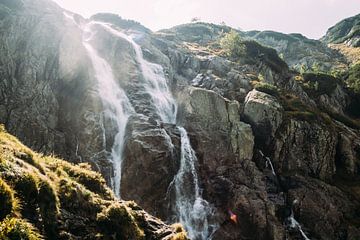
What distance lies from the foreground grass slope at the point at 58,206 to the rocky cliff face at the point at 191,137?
26.3m

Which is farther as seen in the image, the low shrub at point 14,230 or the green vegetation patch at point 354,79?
the green vegetation patch at point 354,79

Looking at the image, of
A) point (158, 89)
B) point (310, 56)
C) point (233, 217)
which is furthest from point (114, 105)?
point (310, 56)

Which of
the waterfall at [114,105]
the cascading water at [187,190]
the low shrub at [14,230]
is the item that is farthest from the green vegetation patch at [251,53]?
the low shrub at [14,230]

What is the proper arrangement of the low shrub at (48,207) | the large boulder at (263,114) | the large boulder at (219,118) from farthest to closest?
the large boulder at (263,114), the large boulder at (219,118), the low shrub at (48,207)

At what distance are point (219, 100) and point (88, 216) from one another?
1751 inches

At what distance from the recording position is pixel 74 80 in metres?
55.8

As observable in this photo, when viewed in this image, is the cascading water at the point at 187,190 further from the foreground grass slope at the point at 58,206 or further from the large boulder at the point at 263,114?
the foreground grass slope at the point at 58,206

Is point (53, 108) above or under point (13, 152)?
under

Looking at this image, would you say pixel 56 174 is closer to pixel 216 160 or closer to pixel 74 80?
pixel 216 160

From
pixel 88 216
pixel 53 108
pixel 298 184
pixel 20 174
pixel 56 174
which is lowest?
pixel 298 184

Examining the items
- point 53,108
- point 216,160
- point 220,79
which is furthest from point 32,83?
point 220,79

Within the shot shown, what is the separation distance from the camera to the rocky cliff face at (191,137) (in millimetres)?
44875

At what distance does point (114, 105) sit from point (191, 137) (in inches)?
474

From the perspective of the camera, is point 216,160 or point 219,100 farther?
point 219,100
